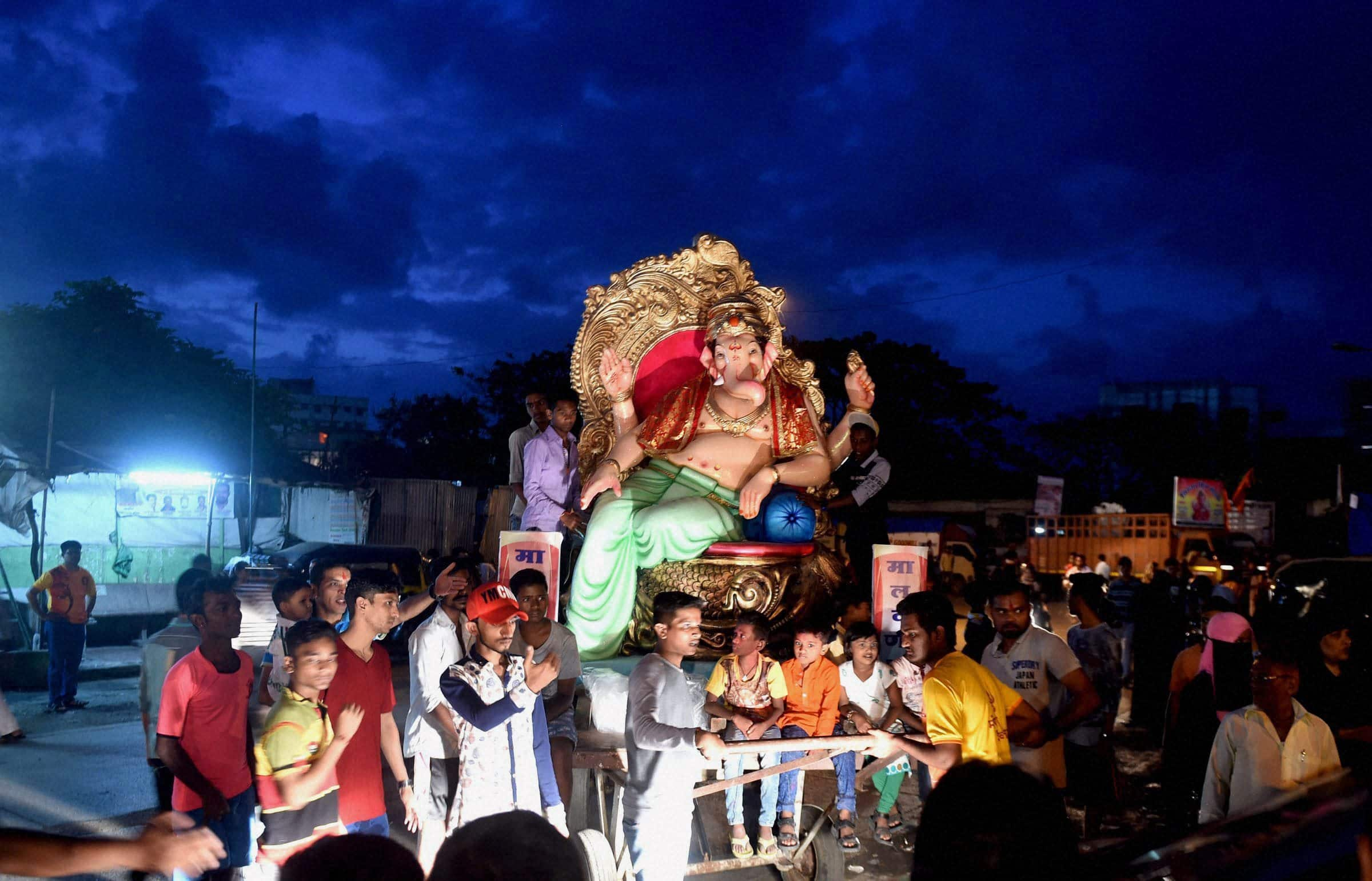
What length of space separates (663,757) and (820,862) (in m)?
1.36

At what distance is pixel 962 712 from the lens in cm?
316

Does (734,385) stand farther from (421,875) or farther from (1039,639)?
(421,875)

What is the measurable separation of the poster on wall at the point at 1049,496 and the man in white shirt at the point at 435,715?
17023 millimetres

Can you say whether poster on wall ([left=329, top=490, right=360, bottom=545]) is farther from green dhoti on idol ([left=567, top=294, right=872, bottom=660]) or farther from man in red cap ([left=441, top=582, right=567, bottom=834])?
man in red cap ([left=441, top=582, right=567, bottom=834])

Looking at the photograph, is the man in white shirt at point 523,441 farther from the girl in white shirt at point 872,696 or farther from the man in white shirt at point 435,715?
the girl in white shirt at point 872,696

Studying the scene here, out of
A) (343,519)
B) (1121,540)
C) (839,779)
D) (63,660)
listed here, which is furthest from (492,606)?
(1121,540)

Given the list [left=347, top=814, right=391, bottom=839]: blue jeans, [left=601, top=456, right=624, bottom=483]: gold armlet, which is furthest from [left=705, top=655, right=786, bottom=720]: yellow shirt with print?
[left=601, top=456, right=624, bottom=483]: gold armlet

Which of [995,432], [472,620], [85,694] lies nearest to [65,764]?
[85,694]

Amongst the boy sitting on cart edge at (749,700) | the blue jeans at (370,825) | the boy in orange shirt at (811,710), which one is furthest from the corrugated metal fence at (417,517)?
the blue jeans at (370,825)

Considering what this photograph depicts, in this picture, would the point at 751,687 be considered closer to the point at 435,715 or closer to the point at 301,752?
the point at 435,715

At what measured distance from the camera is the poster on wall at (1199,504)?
19.7 m

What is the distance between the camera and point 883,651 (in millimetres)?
6625

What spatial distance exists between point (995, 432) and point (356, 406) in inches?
2209

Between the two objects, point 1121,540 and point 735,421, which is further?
point 1121,540
